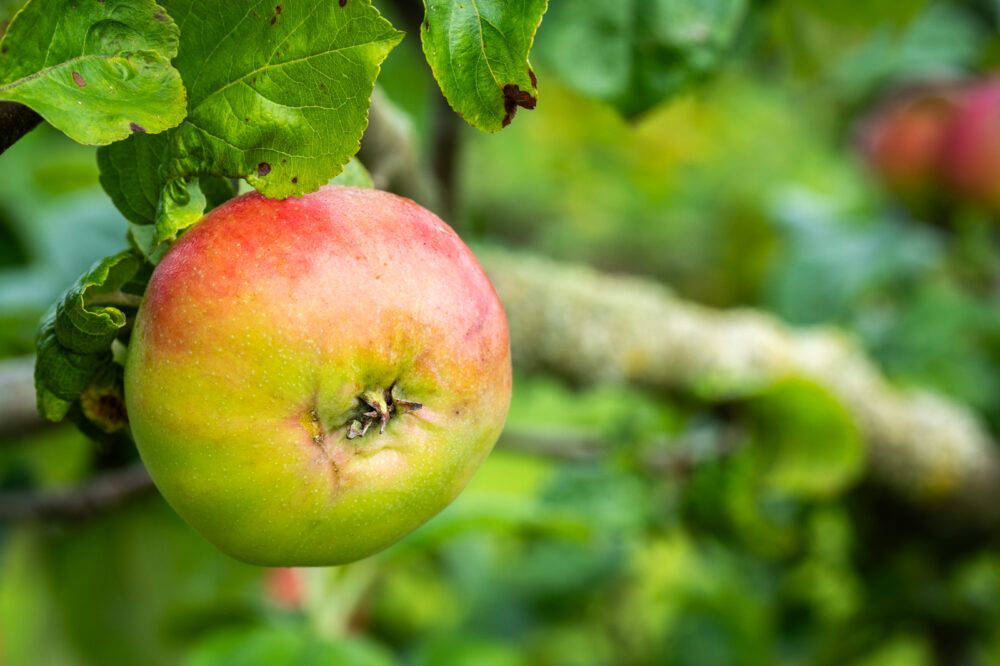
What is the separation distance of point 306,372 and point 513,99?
0.11m

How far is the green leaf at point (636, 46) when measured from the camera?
552 mm

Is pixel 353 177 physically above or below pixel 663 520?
above

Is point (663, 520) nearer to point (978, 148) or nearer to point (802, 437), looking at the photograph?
point (802, 437)

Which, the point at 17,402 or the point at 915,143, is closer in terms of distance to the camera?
the point at 17,402

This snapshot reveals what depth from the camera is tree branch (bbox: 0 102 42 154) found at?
1.10 ft

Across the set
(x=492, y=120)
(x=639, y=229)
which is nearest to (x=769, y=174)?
(x=639, y=229)

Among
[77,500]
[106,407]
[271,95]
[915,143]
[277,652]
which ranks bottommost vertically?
[77,500]

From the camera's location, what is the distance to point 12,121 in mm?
340

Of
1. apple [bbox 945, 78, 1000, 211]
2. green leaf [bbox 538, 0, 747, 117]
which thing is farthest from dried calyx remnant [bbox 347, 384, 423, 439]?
apple [bbox 945, 78, 1000, 211]

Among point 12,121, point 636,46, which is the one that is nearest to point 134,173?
point 12,121

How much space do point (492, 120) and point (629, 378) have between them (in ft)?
2.49

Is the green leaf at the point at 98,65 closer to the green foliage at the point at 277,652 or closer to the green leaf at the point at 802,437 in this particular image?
the green foliage at the point at 277,652

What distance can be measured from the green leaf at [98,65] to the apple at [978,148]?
111 centimetres

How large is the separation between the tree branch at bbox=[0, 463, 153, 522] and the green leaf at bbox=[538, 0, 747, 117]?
0.60m
